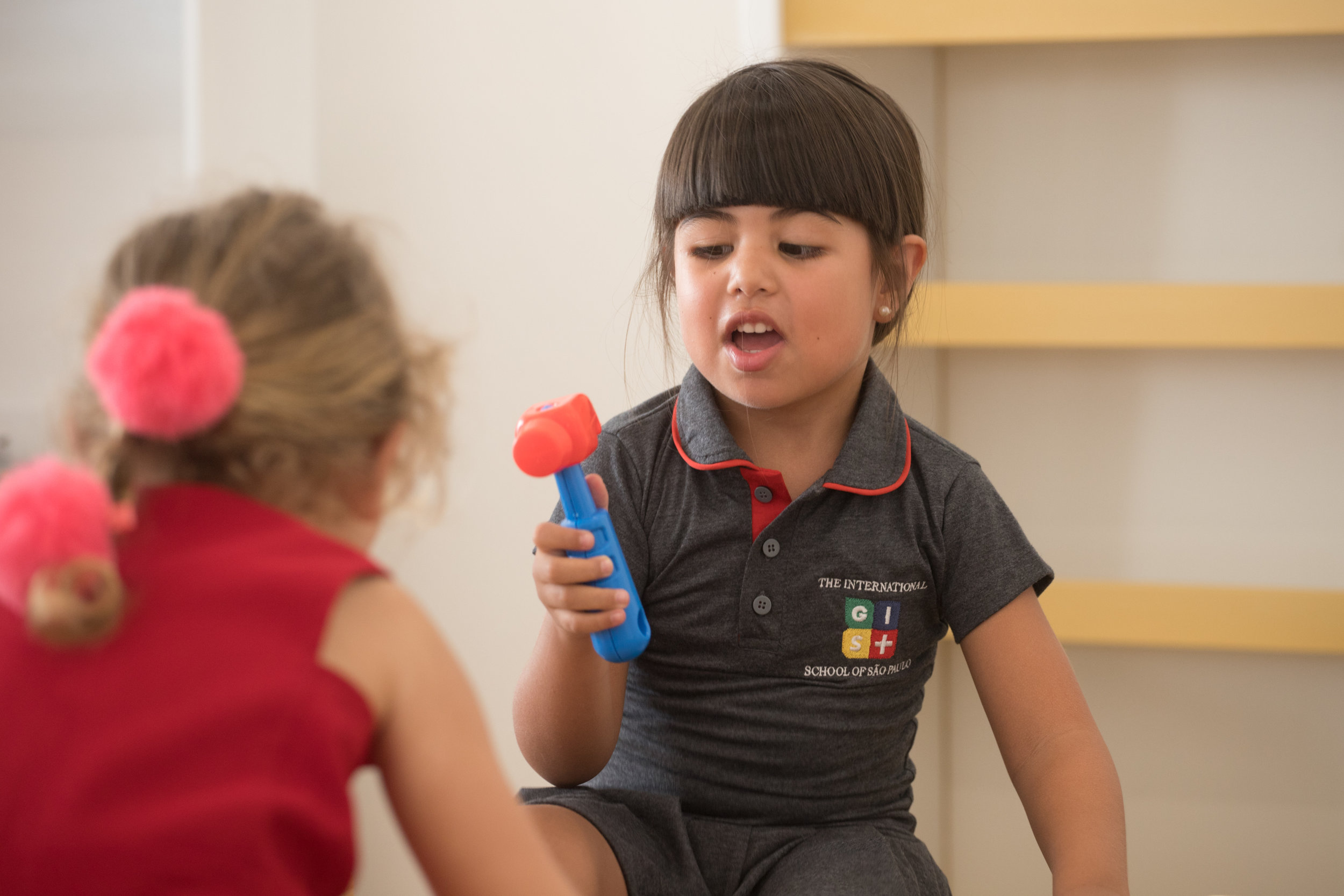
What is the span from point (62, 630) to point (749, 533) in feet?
1.70

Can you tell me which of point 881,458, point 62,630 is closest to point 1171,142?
point 881,458

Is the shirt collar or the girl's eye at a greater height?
the girl's eye

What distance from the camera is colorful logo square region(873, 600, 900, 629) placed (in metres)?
0.87

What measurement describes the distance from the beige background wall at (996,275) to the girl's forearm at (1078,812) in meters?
0.40

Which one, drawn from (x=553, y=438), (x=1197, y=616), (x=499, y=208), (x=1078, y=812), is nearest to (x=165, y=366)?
(x=553, y=438)

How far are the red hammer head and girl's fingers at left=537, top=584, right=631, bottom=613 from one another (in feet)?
0.25

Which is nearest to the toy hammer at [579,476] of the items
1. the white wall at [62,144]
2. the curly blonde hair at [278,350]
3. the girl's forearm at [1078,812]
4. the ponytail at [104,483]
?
the curly blonde hair at [278,350]

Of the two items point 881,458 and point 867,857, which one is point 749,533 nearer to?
point 881,458

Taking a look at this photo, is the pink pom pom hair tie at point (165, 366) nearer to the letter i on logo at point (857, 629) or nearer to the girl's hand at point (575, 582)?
the girl's hand at point (575, 582)

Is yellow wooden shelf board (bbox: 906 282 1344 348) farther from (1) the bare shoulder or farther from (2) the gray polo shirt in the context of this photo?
(1) the bare shoulder

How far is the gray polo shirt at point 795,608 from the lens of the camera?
0.86 meters

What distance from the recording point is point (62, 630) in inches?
18.0

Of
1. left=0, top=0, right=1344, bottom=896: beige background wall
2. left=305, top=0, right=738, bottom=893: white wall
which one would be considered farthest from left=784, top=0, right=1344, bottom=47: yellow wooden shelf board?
left=305, top=0, right=738, bottom=893: white wall

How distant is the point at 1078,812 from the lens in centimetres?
81
